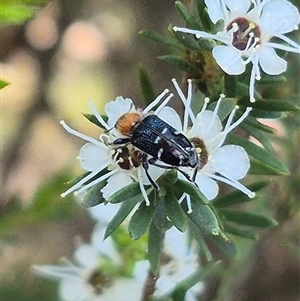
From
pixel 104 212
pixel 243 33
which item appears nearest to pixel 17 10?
pixel 243 33

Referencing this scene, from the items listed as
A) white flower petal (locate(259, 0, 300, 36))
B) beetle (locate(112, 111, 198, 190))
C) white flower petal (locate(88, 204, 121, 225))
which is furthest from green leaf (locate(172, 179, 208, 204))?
white flower petal (locate(88, 204, 121, 225))

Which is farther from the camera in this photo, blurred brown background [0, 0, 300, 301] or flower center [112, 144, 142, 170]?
blurred brown background [0, 0, 300, 301]

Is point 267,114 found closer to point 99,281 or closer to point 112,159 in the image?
point 112,159

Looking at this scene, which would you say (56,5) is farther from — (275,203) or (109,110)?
(109,110)

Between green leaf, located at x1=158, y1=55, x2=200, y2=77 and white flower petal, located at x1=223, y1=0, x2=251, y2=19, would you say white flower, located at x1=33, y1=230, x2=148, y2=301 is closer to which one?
green leaf, located at x1=158, y1=55, x2=200, y2=77

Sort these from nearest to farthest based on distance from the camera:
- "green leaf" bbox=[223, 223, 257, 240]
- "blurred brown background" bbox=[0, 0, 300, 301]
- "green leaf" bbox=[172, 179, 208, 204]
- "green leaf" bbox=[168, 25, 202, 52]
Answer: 1. "green leaf" bbox=[172, 179, 208, 204]
2. "green leaf" bbox=[168, 25, 202, 52]
3. "green leaf" bbox=[223, 223, 257, 240]
4. "blurred brown background" bbox=[0, 0, 300, 301]

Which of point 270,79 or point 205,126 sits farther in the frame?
point 270,79
